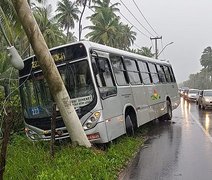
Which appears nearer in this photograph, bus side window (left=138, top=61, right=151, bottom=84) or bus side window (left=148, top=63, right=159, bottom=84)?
bus side window (left=138, top=61, right=151, bottom=84)

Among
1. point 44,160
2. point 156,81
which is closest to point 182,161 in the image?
point 44,160

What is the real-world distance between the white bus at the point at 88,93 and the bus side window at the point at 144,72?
198 cm

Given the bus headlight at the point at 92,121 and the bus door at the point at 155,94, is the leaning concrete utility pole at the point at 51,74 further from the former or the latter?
the bus door at the point at 155,94

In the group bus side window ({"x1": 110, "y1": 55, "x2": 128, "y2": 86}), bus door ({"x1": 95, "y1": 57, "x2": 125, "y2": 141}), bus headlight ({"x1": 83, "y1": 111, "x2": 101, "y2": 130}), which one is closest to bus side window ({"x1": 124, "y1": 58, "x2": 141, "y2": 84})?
bus side window ({"x1": 110, "y1": 55, "x2": 128, "y2": 86})

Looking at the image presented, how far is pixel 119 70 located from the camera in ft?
36.4

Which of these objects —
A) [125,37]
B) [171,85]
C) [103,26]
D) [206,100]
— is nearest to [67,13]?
[103,26]

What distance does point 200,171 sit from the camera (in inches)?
295

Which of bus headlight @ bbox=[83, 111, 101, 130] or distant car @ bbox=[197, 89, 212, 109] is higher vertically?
bus headlight @ bbox=[83, 111, 101, 130]

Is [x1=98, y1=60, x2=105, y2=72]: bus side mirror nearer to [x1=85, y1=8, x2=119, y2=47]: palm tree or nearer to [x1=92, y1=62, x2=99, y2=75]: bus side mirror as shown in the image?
[x1=92, y1=62, x2=99, y2=75]: bus side mirror

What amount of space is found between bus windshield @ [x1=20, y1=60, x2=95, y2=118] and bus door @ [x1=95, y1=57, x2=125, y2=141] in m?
0.36

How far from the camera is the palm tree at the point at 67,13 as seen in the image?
52312mm

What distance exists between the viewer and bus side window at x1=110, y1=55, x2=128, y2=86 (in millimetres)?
10708

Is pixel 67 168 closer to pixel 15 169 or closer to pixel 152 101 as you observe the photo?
pixel 15 169

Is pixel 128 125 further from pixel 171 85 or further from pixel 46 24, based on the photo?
pixel 46 24
